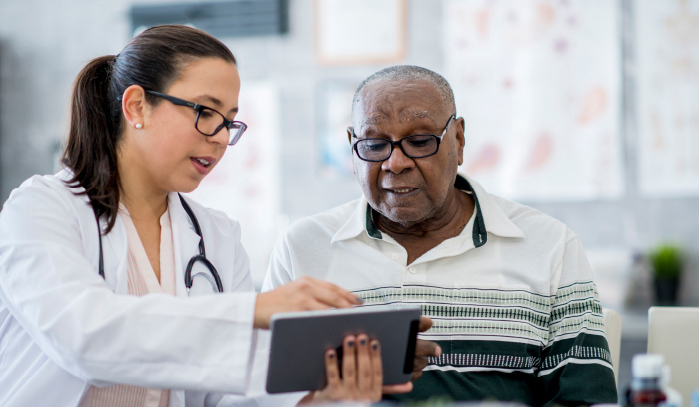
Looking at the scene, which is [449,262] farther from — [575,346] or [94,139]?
[94,139]

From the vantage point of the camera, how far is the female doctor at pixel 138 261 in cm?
108

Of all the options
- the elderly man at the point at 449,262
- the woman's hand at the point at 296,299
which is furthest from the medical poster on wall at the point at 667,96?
the woman's hand at the point at 296,299

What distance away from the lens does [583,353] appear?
1.55 m

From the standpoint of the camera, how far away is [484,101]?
11.5 feet

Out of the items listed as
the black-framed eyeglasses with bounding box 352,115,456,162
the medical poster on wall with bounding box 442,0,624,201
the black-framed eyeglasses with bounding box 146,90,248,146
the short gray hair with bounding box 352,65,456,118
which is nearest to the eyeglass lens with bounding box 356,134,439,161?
the black-framed eyeglasses with bounding box 352,115,456,162

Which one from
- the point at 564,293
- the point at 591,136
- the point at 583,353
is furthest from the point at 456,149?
the point at 591,136

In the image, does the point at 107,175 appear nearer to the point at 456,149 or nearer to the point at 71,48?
the point at 456,149

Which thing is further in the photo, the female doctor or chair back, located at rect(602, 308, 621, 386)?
chair back, located at rect(602, 308, 621, 386)

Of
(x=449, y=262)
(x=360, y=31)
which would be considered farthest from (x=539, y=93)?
(x=449, y=262)

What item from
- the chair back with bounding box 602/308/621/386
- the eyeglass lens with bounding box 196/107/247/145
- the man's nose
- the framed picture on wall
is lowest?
the chair back with bounding box 602/308/621/386

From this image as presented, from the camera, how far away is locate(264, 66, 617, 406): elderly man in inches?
63.7

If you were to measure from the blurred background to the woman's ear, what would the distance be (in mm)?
2287

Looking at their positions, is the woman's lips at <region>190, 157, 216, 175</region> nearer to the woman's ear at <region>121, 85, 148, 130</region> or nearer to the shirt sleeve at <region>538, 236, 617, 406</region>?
the woman's ear at <region>121, 85, 148, 130</region>

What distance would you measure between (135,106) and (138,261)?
1.05 ft
